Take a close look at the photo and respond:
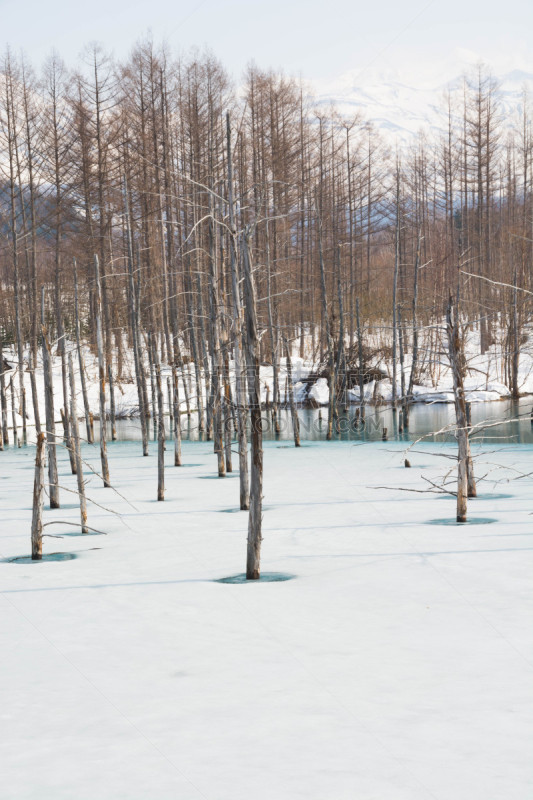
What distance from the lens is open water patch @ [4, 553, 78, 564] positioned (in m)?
10.3

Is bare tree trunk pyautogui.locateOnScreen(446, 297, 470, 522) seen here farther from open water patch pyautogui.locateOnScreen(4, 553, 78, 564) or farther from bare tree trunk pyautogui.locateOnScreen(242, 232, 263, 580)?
open water patch pyautogui.locateOnScreen(4, 553, 78, 564)

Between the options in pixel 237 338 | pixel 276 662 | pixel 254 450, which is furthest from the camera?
pixel 237 338

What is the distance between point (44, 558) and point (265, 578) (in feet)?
10.4

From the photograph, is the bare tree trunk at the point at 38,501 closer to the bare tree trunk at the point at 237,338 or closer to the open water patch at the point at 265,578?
the open water patch at the point at 265,578

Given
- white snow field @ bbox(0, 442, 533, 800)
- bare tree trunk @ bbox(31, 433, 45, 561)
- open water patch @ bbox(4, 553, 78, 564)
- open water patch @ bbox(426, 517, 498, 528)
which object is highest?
bare tree trunk @ bbox(31, 433, 45, 561)

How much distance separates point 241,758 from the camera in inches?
192

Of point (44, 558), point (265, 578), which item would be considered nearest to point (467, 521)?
point (265, 578)

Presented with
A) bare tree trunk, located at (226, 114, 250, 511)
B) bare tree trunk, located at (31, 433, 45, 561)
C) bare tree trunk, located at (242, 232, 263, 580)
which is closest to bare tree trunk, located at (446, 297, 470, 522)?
bare tree trunk, located at (226, 114, 250, 511)

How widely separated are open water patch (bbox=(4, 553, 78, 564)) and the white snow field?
0.44 feet

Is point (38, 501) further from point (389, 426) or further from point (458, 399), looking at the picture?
point (389, 426)

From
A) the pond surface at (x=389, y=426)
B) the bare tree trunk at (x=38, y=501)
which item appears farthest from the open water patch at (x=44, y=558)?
the pond surface at (x=389, y=426)

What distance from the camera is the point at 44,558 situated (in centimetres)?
1055

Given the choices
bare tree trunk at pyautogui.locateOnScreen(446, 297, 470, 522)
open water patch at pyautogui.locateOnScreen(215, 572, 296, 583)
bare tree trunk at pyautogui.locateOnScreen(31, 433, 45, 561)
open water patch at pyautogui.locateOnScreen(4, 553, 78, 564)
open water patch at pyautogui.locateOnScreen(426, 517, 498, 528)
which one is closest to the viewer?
open water patch at pyautogui.locateOnScreen(215, 572, 296, 583)

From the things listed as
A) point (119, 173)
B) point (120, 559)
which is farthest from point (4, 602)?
point (119, 173)
